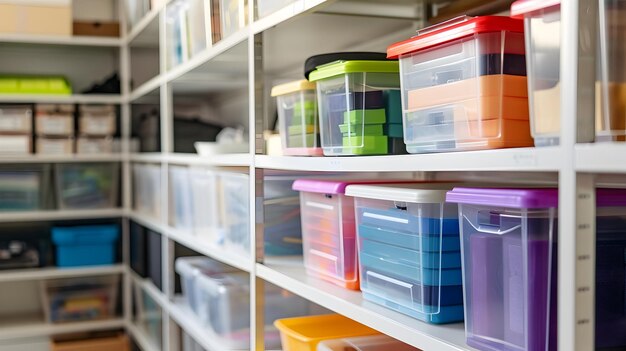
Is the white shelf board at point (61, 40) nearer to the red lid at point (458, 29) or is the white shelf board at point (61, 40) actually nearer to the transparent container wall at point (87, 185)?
the transparent container wall at point (87, 185)

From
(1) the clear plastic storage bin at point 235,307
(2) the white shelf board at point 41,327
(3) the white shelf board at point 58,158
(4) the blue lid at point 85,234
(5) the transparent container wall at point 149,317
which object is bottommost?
(2) the white shelf board at point 41,327

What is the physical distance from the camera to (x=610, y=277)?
1.05 meters

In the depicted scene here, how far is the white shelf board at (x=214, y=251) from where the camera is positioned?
6.59 feet

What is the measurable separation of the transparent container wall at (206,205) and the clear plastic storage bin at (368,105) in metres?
0.89

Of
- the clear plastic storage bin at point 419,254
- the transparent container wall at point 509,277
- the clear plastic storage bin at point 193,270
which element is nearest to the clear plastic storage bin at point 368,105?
the clear plastic storage bin at point 419,254

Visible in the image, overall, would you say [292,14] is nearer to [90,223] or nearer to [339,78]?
[339,78]

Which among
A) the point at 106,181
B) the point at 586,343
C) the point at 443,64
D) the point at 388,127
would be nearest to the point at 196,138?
the point at 106,181

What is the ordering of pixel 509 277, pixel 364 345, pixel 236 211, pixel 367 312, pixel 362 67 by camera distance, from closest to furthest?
1. pixel 509 277
2. pixel 367 312
3. pixel 362 67
4. pixel 364 345
5. pixel 236 211

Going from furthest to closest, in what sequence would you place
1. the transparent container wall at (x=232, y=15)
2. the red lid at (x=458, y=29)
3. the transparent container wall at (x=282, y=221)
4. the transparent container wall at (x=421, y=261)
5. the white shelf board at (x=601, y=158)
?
the transparent container wall at (x=282, y=221), the transparent container wall at (x=232, y=15), the transparent container wall at (x=421, y=261), the red lid at (x=458, y=29), the white shelf board at (x=601, y=158)

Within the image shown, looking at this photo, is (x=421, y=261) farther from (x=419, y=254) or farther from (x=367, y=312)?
(x=367, y=312)

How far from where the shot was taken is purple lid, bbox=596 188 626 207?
3.27 ft

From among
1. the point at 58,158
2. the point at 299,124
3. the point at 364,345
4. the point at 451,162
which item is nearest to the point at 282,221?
the point at 299,124

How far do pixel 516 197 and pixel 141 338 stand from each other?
270 centimetres

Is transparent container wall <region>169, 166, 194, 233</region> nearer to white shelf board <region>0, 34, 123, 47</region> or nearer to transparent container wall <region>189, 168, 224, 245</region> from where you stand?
transparent container wall <region>189, 168, 224, 245</region>
